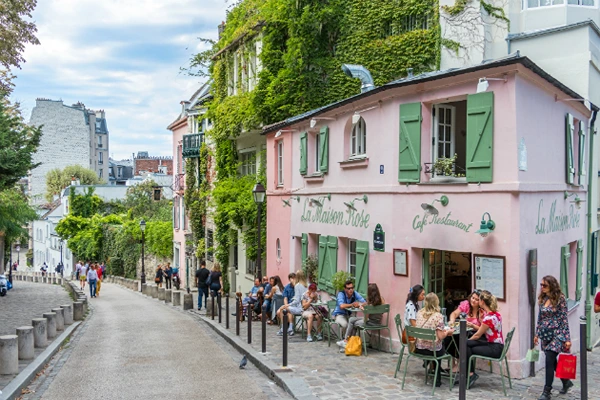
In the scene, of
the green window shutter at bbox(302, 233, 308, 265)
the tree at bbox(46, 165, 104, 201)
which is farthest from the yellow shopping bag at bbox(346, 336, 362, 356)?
the tree at bbox(46, 165, 104, 201)

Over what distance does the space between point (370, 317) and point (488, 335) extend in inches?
131

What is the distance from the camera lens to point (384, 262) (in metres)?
12.2

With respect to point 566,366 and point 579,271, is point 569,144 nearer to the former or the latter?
point 579,271

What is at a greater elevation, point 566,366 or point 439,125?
point 439,125

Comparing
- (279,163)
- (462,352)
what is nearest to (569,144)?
(462,352)

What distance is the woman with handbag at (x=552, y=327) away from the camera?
848 cm

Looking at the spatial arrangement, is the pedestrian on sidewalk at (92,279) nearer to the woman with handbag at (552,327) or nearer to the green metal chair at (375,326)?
the green metal chair at (375,326)

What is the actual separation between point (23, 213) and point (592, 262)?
28.8 metres

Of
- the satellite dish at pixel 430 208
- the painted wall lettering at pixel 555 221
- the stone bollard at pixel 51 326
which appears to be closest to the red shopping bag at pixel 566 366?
the painted wall lettering at pixel 555 221

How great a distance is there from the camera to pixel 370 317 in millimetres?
12031

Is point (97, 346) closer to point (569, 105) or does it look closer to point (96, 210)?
point (569, 105)

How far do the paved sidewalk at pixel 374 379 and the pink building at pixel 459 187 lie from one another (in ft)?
2.49

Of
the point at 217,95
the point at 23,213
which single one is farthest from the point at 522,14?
the point at 23,213

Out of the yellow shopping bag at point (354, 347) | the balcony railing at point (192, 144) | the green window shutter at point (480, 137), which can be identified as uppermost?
the balcony railing at point (192, 144)
